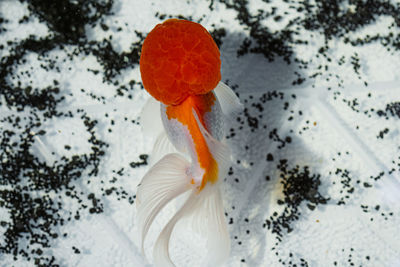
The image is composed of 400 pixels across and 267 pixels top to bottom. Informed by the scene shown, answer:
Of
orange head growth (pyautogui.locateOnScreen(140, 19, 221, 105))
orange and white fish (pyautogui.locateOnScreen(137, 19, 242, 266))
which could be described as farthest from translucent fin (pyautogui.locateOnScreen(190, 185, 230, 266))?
orange head growth (pyautogui.locateOnScreen(140, 19, 221, 105))

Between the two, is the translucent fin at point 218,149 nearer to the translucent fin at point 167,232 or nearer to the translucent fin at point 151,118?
the translucent fin at point 167,232

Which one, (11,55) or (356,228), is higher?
(11,55)

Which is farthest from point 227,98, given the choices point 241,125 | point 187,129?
point 187,129

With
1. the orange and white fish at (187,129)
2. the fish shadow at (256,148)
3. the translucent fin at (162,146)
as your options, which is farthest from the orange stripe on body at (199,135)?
the fish shadow at (256,148)

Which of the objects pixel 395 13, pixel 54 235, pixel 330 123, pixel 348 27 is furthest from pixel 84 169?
pixel 395 13

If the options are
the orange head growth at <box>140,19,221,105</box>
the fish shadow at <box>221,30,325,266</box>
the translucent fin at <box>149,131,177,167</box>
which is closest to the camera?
the orange head growth at <box>140,19,221,105</box>

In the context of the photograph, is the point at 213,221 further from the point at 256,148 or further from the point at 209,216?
the point at 256,148

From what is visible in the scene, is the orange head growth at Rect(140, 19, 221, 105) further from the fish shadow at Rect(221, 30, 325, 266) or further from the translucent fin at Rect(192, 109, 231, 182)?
the fish shadow at Rect(221, 30, 325, 266)

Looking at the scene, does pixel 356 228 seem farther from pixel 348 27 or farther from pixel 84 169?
pixel 84 169
